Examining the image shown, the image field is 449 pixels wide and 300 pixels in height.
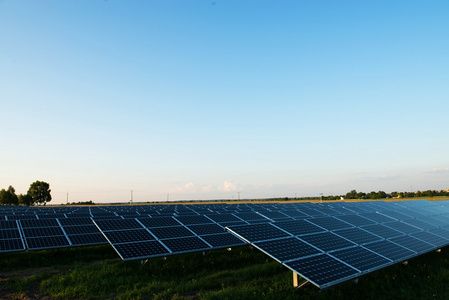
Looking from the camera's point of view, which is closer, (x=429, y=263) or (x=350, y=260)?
(x=350, y=260)

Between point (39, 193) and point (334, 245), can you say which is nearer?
point (334, 245)

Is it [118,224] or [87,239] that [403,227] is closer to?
[118,224]

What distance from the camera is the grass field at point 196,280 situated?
8780mm

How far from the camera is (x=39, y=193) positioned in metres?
115

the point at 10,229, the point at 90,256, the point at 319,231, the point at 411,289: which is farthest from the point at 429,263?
the point at 10,229

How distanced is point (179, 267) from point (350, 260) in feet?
23.1

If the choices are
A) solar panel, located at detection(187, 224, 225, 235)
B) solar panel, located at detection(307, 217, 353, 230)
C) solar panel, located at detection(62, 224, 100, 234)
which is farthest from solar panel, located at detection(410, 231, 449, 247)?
solar panel, located at detection(62, 224, 100, 234)

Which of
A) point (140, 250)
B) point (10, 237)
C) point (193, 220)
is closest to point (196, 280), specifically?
point (140, 250)

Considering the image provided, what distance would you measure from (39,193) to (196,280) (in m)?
131

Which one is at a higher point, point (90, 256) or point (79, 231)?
point (79, 231)

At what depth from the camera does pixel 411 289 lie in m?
9.33

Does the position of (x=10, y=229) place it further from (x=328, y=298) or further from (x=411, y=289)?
(x=411, y=289)

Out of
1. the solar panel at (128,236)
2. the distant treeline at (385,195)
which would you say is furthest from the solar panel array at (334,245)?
the distant treeline at (385,195)

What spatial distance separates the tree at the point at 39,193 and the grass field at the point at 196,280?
4790 inches
